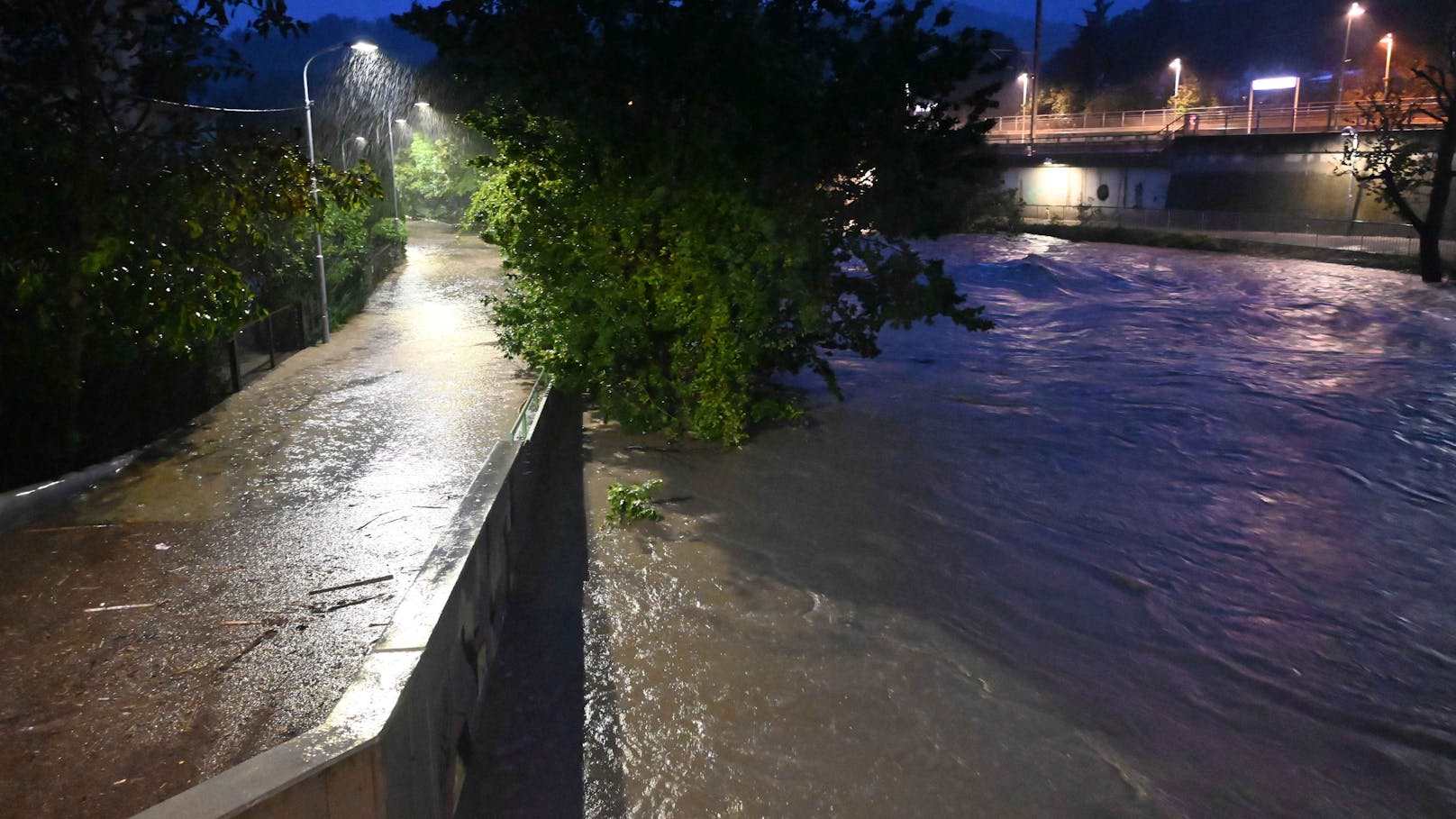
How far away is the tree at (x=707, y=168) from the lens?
13070 mm

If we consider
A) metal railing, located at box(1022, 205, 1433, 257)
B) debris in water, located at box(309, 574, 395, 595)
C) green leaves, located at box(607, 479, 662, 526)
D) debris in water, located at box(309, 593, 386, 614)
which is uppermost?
metal railing, located at box(1022, 205, 1433, 257)

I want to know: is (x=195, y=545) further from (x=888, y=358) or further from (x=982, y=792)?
(x=888, y=358)

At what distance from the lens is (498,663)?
806 cm

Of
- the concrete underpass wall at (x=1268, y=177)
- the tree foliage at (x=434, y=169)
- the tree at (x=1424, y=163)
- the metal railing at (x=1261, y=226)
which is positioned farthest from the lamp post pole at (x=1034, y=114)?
the tree foliage at (x=434, y=169)

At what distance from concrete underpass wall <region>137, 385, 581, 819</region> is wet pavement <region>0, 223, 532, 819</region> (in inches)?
33.2

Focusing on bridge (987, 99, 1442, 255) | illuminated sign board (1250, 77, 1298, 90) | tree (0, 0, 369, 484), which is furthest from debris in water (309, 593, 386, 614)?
illuminated sign board (1250, 77, 1298, 90)

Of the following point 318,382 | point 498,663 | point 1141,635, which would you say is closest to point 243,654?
point 498,663

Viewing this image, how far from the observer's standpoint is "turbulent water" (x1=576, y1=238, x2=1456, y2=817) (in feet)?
24.2

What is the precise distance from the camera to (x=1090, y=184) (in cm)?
5375

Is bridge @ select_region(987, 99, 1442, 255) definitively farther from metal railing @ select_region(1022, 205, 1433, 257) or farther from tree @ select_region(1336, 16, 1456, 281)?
tree @ select_region(1336, 16, 1456, 281)

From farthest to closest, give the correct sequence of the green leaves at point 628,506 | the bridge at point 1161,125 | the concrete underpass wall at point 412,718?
1. the bridge at point 1161,125
2. the green leaves at point 628,506
3. the concrete underpass wall at point 412,718

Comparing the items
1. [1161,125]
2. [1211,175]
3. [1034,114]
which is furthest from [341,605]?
[1034,114]

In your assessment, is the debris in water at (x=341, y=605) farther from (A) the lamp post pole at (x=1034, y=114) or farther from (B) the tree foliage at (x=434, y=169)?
(A) the lamp post pole at (x=1034, y=114)

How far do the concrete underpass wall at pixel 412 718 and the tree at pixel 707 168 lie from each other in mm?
5306
